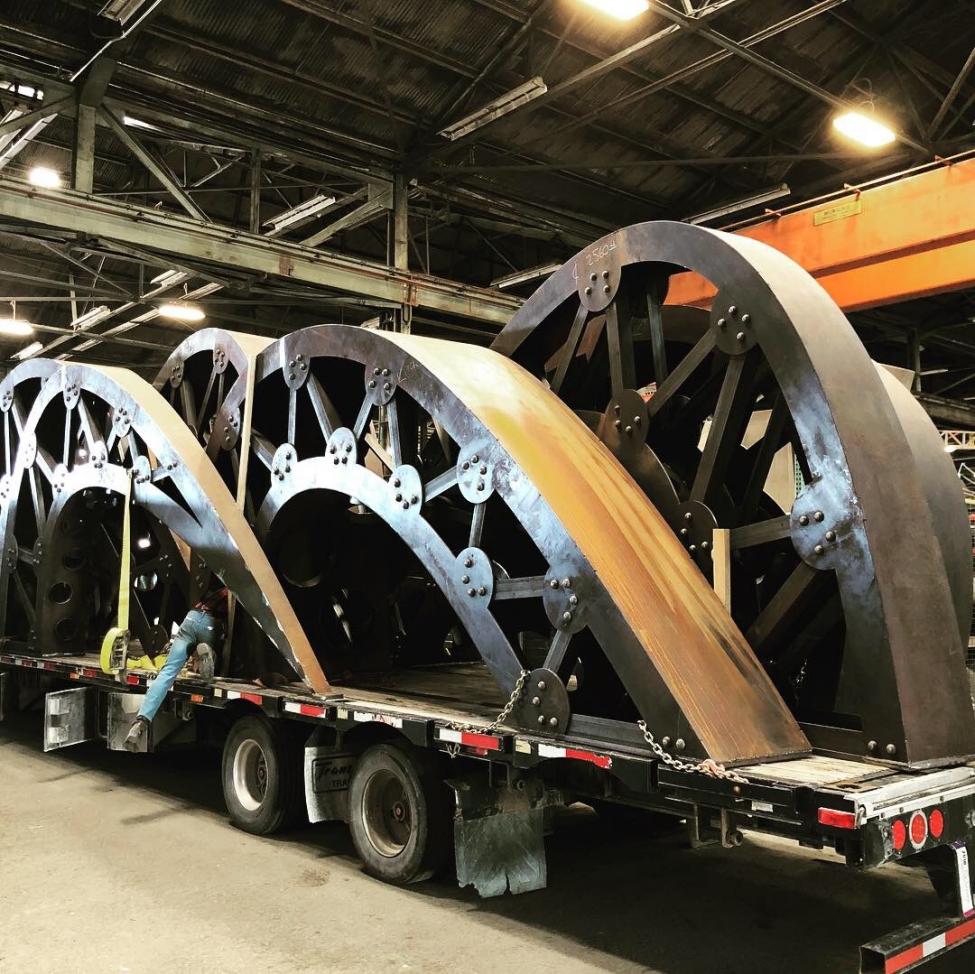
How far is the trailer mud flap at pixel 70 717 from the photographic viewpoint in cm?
885

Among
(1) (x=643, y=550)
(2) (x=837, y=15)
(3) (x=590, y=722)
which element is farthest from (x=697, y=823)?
(2) (x=837, y=15)

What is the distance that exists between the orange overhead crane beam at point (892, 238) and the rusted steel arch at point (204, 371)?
17.7ft

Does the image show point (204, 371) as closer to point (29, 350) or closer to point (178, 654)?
point (178, 654)

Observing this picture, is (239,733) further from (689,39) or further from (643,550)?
(689,39)

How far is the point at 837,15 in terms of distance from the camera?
43.5ft

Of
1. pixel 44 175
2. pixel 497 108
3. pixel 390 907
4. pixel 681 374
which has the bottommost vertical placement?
pixel 390 907

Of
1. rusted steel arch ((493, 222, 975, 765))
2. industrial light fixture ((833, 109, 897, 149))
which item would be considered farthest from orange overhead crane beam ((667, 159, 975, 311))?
rusted steel arch ((493, 222, 975, 765))

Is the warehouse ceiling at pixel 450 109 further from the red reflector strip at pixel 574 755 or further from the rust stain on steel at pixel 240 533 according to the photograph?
the red reflector strip at pixel 574 755

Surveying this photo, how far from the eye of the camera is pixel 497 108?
12398 mm

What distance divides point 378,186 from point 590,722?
10.8 metres

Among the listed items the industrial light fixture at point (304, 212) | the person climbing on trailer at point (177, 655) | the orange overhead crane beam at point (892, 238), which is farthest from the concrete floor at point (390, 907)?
the industrial light fixture at point (304, 212)

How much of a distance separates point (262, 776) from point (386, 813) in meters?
1.43

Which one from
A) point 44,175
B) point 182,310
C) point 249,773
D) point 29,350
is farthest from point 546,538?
point 29,350

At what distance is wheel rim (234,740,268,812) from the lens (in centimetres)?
730
